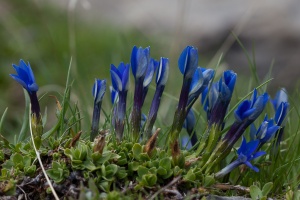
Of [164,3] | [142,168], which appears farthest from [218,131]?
[164,3]

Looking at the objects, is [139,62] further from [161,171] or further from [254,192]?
[254,192]

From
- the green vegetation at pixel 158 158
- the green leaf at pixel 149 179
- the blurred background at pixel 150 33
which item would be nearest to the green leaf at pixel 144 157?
the green vegetation at pixel 158 158

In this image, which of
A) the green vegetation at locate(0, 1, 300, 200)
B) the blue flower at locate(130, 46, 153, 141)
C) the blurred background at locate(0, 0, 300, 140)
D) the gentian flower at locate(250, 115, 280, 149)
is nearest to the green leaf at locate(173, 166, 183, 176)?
the green vegetation at locate(0, 1, 300, 200)

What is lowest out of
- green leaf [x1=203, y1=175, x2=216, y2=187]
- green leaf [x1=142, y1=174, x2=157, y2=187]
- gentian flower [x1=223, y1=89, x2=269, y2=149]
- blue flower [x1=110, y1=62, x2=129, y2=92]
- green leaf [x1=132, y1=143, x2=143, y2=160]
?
green leaf [x1=203, y1=175, x2=216, y2=187]

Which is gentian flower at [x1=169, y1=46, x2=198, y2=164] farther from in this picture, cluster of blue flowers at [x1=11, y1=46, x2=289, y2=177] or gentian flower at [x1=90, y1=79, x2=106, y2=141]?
gentian flower at [x1=90, y1=79, x2=106, y2=141]

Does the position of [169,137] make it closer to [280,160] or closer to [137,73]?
[137,73]

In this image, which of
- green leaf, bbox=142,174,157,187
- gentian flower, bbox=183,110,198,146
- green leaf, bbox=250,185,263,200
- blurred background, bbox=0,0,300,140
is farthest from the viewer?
blurred background, bbox=0,0,300,140

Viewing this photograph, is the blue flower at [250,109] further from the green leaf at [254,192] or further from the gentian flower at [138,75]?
the gentian flower at [138,75]
